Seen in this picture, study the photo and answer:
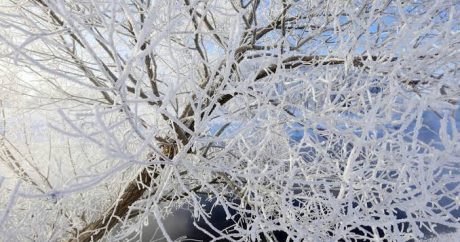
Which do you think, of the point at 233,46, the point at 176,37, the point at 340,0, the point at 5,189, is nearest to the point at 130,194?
the point at 176,37

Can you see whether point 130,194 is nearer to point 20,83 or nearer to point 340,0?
point 20,83

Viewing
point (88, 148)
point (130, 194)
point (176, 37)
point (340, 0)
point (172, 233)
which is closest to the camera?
point (340, 0)

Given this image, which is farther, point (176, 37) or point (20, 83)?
point (176, 37)

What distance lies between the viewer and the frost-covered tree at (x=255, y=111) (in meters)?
2.08

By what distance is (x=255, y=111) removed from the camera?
3.47 meters

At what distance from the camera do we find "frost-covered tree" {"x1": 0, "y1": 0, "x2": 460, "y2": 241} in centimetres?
208

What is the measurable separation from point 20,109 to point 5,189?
1438 millimetres

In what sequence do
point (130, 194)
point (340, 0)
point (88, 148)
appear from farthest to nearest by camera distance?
point (88, 148)
point (130, 194)
point (340, 0)

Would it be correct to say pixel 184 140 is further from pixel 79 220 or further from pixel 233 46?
pixel 79 220

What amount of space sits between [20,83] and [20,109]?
1.98 ft

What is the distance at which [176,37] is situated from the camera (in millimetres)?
5086

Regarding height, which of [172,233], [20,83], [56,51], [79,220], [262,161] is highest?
[56,51]

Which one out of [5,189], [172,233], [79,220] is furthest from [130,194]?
[172,233]

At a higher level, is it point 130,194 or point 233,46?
point 233,46
